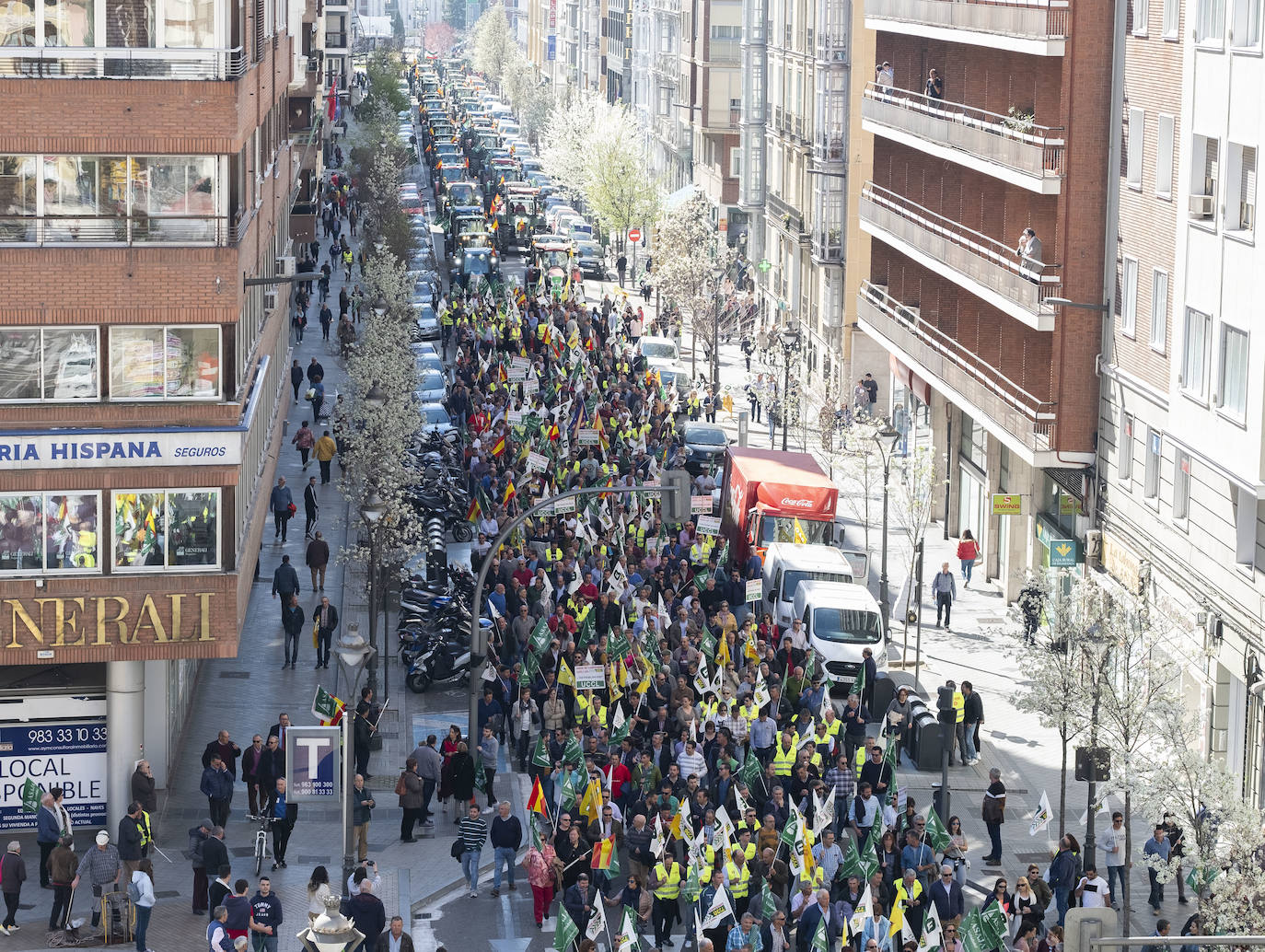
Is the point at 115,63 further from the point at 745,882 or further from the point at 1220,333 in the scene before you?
the point at 1220,333

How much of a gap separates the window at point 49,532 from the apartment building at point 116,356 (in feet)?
0.09

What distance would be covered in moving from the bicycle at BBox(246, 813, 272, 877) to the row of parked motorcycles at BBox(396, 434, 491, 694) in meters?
6.29

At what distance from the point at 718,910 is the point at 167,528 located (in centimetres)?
1062

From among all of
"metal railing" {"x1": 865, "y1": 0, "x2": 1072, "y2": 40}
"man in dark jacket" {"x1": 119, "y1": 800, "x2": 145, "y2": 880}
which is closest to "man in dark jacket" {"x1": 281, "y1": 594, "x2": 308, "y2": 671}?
"man in dark jacket" {"x1": 119, "y1": 800, "x2": 145, "y2": 880}

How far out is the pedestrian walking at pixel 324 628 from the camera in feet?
134

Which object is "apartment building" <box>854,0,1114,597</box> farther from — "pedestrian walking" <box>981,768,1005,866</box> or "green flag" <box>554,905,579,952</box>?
"green flag" <box>554,905,579,952</box>

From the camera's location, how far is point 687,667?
36719 mm

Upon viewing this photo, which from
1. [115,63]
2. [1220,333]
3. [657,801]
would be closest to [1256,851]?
[657,801]

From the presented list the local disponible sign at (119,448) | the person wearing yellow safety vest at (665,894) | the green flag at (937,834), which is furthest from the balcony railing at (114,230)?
the green flag at (937,834)

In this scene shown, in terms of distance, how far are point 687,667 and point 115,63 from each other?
1360 cm

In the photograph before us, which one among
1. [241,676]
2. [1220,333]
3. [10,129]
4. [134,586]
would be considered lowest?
[241,676]

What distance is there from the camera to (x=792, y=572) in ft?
142

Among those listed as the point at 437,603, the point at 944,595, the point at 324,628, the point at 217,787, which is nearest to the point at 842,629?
the point at 944,595

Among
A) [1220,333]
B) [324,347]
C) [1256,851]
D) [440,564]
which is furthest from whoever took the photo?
[324,347]
